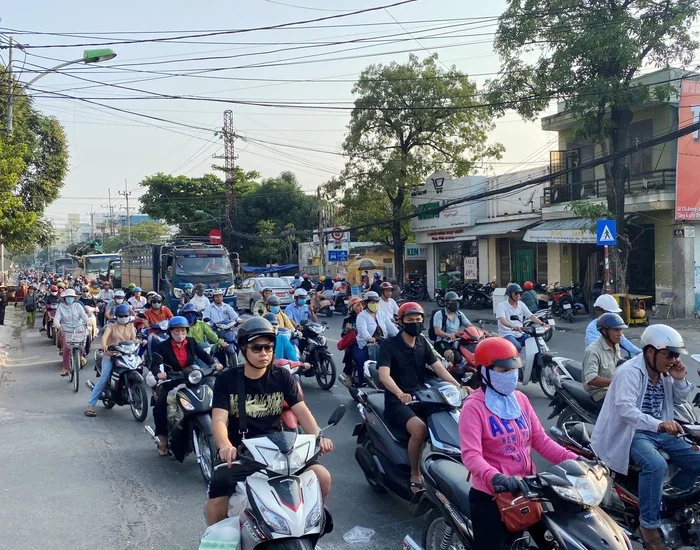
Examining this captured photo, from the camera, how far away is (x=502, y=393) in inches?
134

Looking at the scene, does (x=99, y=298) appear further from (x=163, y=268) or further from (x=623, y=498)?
(x=623, y=498)

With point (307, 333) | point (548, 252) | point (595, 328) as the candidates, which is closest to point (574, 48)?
point (548, 252)

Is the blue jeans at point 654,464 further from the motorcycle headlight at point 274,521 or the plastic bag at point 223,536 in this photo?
the plastic bag at point 223,536

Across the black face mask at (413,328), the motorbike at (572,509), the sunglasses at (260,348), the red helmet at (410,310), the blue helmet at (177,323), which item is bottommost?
the motorbike at (572,509)

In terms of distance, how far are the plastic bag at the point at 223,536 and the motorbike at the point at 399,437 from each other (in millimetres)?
1257

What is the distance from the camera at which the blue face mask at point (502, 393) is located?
339 cm

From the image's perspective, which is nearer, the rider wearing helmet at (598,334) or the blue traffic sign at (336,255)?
the rider wearing helmet at (598,334)

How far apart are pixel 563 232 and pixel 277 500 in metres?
20.6

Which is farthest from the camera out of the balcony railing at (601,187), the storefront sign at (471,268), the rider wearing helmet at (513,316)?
the storefront sign at (471,268)

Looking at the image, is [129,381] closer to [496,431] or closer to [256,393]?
[256,393]

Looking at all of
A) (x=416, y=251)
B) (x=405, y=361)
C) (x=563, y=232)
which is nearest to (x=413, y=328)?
(x=405, y=361)

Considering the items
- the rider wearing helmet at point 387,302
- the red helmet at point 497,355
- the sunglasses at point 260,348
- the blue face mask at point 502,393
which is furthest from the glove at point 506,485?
the rider wearing helmet at point 387,302

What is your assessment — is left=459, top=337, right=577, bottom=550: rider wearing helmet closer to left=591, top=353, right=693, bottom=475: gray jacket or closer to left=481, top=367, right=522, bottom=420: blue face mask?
left=481, top=367, right=522, bottom=420: blue face mask

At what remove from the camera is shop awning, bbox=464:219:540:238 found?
83.8ft
